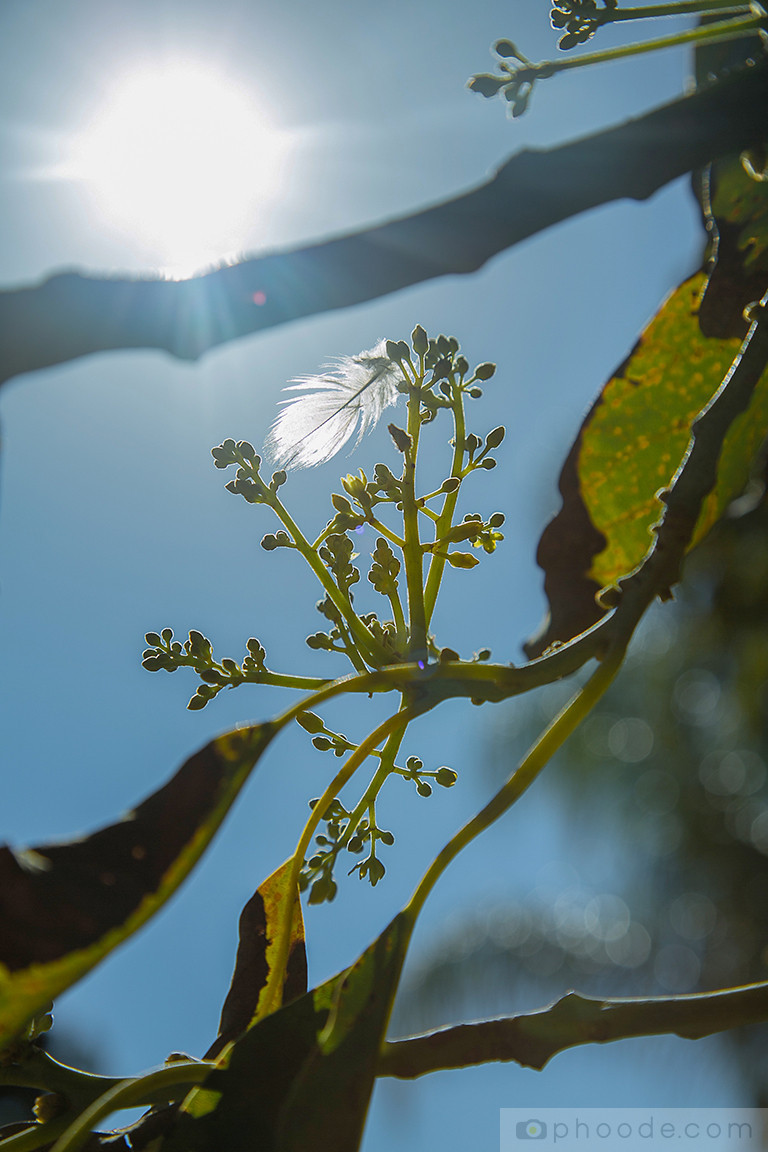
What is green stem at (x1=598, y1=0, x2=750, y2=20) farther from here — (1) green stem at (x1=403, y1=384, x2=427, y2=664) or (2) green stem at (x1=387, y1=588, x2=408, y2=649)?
(2) green stem at (x1=387, y1=588, x2=408, y2=649)

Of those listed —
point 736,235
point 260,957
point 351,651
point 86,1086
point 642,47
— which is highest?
point 642,47

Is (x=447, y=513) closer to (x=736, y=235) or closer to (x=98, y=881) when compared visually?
(x=98, y=881)

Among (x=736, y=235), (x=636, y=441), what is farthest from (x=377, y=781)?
(x=736, y=235)

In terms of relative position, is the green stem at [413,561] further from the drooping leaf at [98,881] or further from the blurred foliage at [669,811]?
the blurred foliage at [669,811]

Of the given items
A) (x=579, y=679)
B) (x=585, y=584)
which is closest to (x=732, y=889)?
(x=579, y=679)

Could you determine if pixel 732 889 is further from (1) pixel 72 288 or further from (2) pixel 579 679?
(1) pixel 72 288

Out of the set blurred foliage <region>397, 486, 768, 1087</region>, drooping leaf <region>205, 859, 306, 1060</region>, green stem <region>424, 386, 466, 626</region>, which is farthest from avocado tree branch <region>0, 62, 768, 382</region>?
blurred foliage <region>397, 486, 768, 1087</region>
